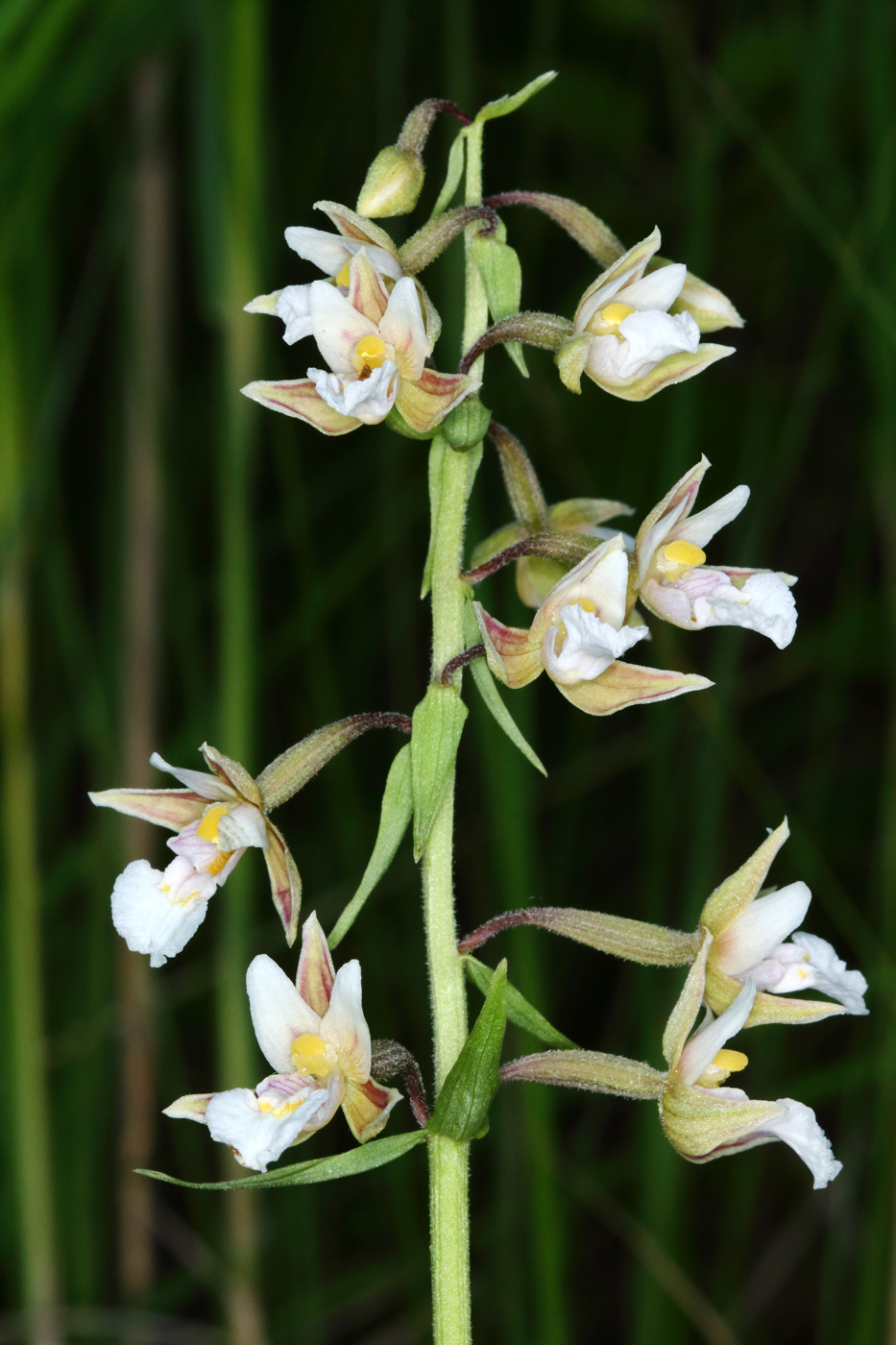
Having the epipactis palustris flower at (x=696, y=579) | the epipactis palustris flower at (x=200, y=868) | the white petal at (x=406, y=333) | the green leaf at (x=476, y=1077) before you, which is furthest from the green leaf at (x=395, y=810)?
the white petal at (x=406, y=333)

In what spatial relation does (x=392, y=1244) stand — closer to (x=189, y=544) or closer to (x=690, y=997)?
(x=189, y=544)

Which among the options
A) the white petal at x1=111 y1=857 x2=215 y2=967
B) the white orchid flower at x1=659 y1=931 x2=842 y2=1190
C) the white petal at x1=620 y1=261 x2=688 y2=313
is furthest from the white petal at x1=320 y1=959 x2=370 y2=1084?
the white petal at x1=620 y1=261 x2=688 y2=313

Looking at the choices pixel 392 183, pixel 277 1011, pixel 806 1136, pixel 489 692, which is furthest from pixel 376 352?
pixel 806 1136

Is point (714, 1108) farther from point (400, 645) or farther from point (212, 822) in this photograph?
point (400, 645)

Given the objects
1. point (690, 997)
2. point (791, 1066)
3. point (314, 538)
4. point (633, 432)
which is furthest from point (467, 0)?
point (791, 1066)

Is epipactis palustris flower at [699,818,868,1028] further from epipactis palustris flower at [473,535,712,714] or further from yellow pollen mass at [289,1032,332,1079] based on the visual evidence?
yellow pollen mass at [289,1032,332,1079]

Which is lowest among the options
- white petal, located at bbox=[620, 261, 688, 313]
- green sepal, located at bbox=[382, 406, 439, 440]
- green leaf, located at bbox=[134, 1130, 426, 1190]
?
green leaf, located at bbox=[134, 1130, 426, 1190]
